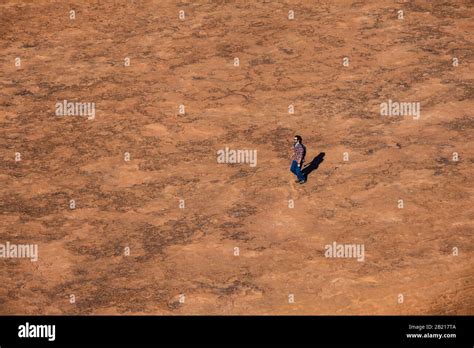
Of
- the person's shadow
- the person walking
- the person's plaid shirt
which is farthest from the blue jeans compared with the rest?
the person's shadow

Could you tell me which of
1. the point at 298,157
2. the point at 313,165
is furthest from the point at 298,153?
the point at 313,165

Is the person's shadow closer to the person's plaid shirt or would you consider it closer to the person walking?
the person walking

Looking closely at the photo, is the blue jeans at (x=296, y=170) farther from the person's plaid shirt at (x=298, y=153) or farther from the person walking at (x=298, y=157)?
the person's plaid shirt at (x=298, y=153)

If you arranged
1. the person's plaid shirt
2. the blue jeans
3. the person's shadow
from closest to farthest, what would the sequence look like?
1. the person's plaid shirt
2. the blue jeans
3. the person's shadow

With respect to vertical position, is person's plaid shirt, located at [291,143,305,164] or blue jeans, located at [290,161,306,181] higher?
person's plaid shirt, located at [291,143,305,164]

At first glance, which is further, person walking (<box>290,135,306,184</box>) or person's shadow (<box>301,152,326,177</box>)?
person's shadow (<box>301,152,326,177</box>)

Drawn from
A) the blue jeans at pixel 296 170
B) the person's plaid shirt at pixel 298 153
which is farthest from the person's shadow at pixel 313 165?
the person's plaid shirt at pixel 298 153
